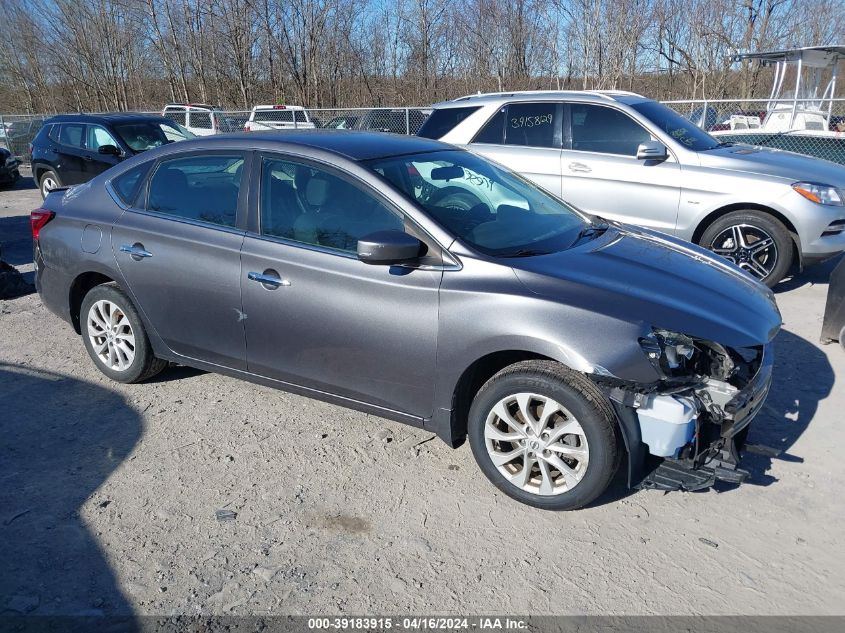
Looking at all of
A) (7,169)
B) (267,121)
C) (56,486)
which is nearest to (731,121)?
(267,121)

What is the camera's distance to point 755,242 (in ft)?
21.6

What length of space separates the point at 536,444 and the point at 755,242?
451 centimetres

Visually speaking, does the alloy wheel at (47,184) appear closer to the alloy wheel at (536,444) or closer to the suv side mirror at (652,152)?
the suv side mirror at (652,152)

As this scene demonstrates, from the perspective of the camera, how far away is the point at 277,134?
14.0 feet

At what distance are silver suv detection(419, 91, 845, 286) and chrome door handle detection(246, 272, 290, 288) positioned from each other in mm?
4372

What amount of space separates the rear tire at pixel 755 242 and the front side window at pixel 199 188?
472cm

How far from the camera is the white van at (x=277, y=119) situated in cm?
1797

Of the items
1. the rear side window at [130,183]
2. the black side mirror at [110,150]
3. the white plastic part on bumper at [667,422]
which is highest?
the rear side window at [130,183]

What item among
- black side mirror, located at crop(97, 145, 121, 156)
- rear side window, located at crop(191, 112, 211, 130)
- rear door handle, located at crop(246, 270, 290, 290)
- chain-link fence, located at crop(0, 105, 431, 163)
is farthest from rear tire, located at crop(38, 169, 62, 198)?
rear door handle, located at crop(246, 270, 290, 290)

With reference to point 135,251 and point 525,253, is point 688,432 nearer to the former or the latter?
point 525,253

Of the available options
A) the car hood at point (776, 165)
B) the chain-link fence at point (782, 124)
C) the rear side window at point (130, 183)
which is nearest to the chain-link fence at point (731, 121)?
the chain-link fence at point (782, 124)

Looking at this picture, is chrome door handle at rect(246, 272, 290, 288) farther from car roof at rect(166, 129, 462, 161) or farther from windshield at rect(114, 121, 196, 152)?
windshield at rect(114, 121, 196, 152)

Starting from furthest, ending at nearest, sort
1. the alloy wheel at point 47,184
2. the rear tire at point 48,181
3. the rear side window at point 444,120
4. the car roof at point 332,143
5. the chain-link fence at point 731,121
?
the alloy wheel at point 47,184 < the rear tire at point 48,181 < the chain-link fence at point 731,121 < the rear side window at point 444,120 < the car roof at point 332,143

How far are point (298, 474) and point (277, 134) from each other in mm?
2103
